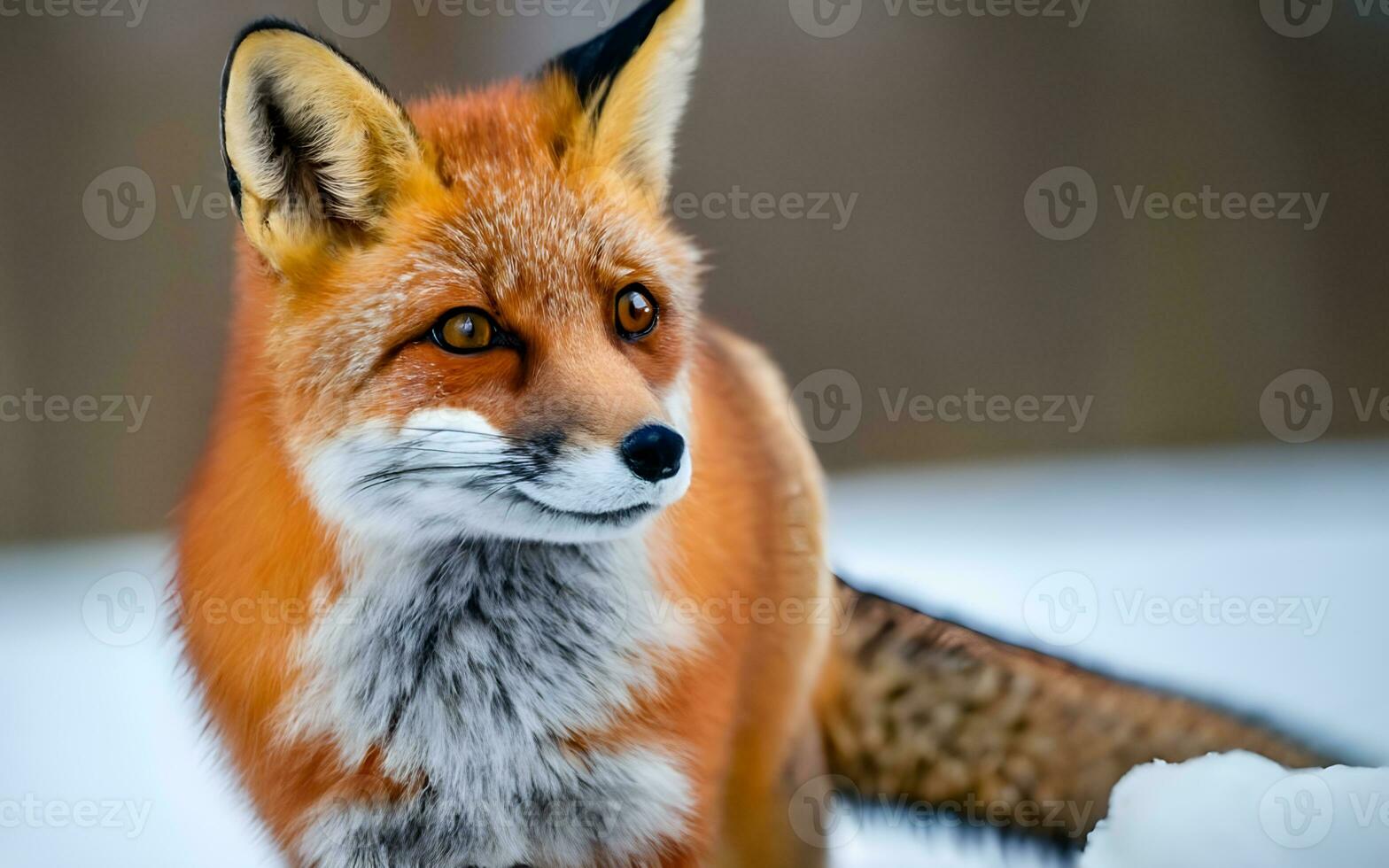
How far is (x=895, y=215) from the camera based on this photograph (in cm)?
173

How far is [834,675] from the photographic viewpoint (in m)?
1.45

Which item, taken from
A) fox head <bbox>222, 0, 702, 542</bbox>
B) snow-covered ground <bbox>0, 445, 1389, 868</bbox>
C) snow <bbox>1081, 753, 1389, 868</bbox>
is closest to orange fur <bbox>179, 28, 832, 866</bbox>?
fox head <bbox>222, 0, 702, 542</bbox>

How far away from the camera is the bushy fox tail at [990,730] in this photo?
1432mm

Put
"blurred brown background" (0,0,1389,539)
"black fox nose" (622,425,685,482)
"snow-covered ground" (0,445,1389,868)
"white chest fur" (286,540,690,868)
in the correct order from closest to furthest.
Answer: "black fox nose" (622,425,685,482)
"white chest fur" (286,540,690,868)
"snow-covered ground" (0,445,1389,868)
"blurred brown background" (0,0,1389,539)

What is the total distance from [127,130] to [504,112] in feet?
2.52

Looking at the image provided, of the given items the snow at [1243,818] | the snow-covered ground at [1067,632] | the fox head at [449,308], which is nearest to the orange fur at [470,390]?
the fox head at [449,308]

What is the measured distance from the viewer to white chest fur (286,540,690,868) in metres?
1.07

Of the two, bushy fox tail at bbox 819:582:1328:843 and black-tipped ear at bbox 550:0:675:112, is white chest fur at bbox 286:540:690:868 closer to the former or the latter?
bushy fox tail at bbox 819:582:1328:843

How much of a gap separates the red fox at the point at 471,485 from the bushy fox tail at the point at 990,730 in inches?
10.7

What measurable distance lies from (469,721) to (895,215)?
1.16 metres

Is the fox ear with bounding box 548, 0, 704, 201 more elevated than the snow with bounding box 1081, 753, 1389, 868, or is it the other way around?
the fox ear with bounding box 548, 0, 704, 201

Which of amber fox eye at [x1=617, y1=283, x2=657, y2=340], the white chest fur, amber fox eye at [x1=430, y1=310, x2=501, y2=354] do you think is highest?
amber fox eye at [x1=617, y1=283, x2=657, y2=340]

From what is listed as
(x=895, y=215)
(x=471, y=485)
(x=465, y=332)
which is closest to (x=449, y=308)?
(x=465, y=332)

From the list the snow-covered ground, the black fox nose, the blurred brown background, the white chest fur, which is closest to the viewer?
the black fox nose
